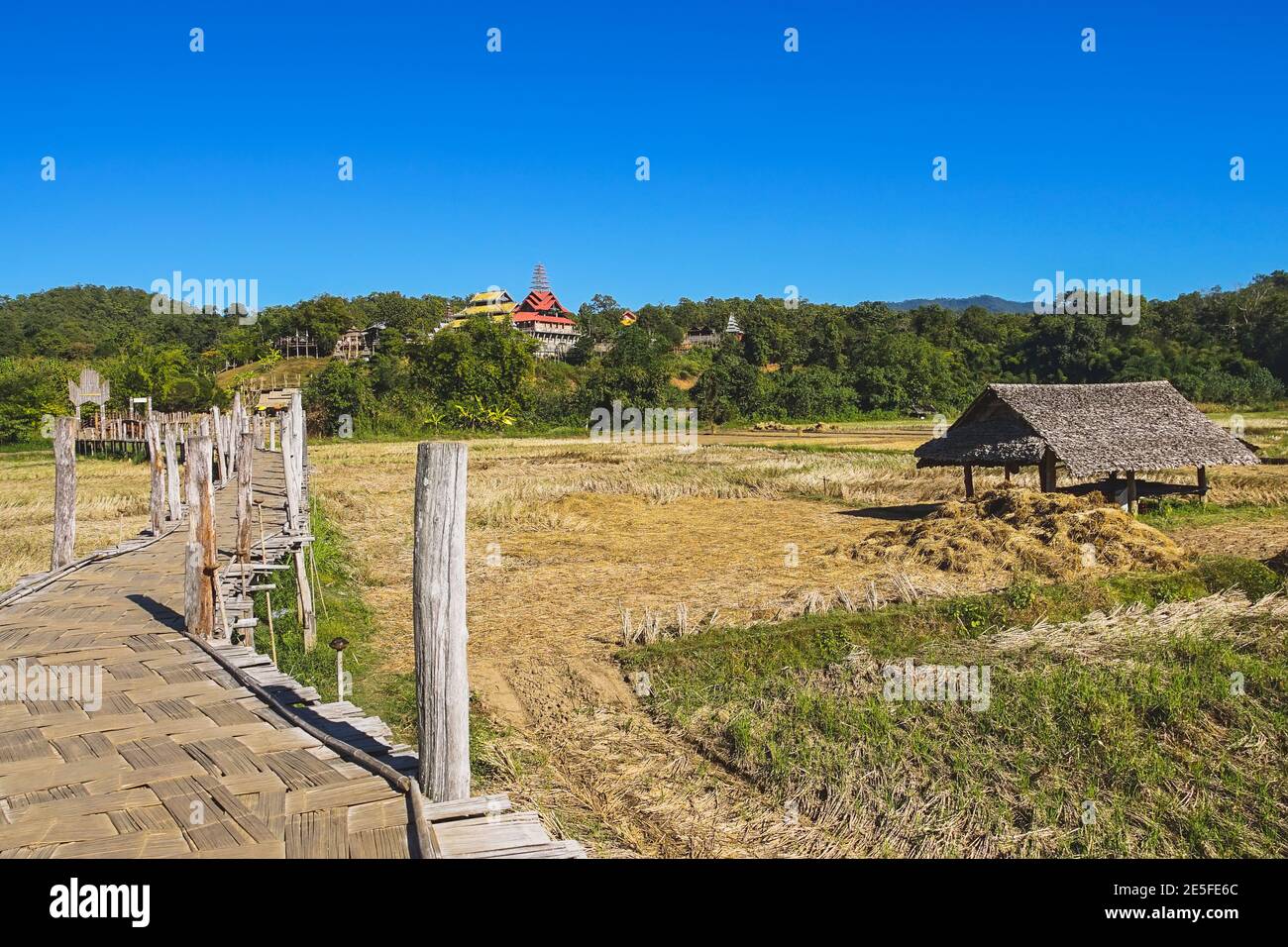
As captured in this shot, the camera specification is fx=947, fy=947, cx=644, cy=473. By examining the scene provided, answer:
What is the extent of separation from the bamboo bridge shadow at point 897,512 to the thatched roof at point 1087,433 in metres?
1.33

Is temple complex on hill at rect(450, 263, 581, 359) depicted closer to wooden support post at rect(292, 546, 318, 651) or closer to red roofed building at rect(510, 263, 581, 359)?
red roofed building at rect(510, 263, 581, 359)

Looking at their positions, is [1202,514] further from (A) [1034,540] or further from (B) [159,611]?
(B) [159,611]

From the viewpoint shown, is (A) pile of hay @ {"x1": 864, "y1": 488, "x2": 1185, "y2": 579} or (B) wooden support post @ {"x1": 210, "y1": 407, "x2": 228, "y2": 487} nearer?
(A) pile of hay @ {"x1": 864, "y1": 488, "x2": 1185, "y2": 579}

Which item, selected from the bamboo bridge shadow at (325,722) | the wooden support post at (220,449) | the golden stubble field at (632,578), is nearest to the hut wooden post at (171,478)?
the golden stubble field at (632,578)

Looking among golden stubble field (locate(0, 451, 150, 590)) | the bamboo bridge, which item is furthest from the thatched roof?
golden stubble field (locate(0, 451, 150, 590))

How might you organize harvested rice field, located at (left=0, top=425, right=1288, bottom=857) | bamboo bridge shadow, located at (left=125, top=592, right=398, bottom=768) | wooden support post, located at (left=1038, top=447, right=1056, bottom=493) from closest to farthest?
1. bamboo bridge shadow, located at (left=125, top=592, right=398, bottom=768)
2. harvested rice field, located at (left=0, top=425, right=1288, bottom=857)
3. wooden support post, located at (left=1038, top=447, right=1056, bottom=493)

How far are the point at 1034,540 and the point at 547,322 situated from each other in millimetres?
76088

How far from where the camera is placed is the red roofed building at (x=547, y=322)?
83.6 metres

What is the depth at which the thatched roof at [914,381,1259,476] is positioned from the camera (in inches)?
689

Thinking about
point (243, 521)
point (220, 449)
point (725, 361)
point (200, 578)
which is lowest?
point (200, 578)

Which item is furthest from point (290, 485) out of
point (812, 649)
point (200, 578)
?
point (812, 649)

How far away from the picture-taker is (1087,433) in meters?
18.0

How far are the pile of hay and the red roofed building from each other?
66.7 meters

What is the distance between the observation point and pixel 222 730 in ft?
17.0
